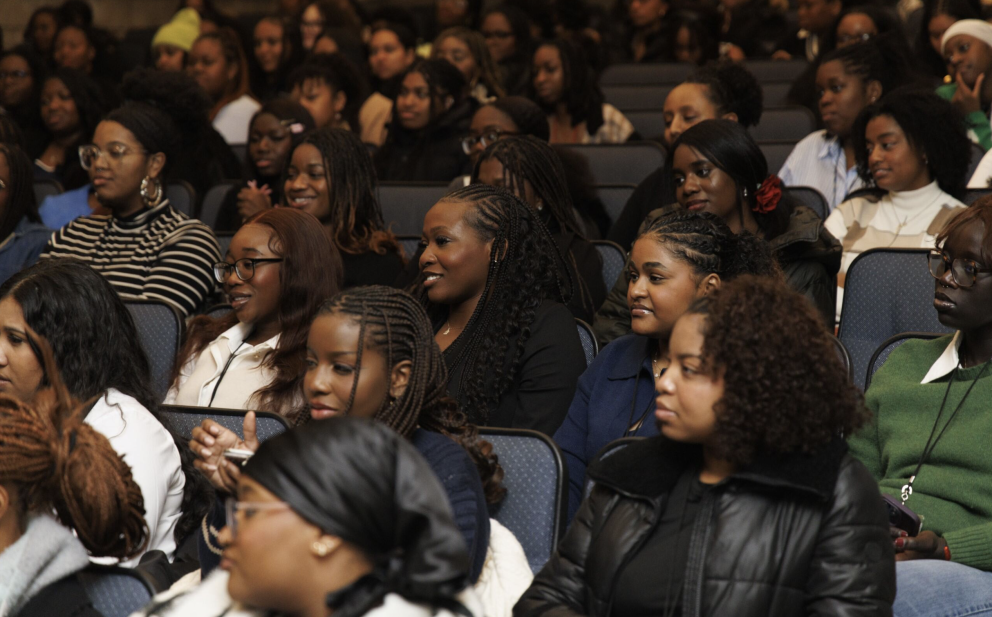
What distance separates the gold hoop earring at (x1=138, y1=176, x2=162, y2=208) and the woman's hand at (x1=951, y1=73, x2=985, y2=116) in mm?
3242

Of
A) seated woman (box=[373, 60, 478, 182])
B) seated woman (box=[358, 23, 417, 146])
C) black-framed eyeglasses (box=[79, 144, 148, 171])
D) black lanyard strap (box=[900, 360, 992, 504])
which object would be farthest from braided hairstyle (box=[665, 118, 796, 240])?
seated woman (box=[358, 23, 417, 146])

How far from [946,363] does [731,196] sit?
1183mm

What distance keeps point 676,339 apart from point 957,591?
73 cm

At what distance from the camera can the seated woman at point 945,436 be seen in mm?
2012

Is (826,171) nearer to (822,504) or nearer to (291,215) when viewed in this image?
(291,215)

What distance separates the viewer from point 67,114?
18.0 feet

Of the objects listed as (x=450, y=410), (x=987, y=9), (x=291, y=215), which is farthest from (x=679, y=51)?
(x=450, y=410)

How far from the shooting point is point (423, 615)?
54.4 inches

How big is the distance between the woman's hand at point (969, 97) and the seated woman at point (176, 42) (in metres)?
4.23

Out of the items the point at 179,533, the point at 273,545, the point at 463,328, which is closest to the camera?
the point at 273,545

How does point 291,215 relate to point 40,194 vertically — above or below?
above

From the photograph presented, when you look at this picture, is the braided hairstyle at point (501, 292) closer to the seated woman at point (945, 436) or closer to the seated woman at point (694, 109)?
the seated woman at point (945, 436)

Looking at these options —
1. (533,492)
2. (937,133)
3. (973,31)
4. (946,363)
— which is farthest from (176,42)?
(946,363)

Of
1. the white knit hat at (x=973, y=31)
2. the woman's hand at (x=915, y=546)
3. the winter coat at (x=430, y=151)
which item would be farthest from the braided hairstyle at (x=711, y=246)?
the white knit hat at (x=973, y=31)
